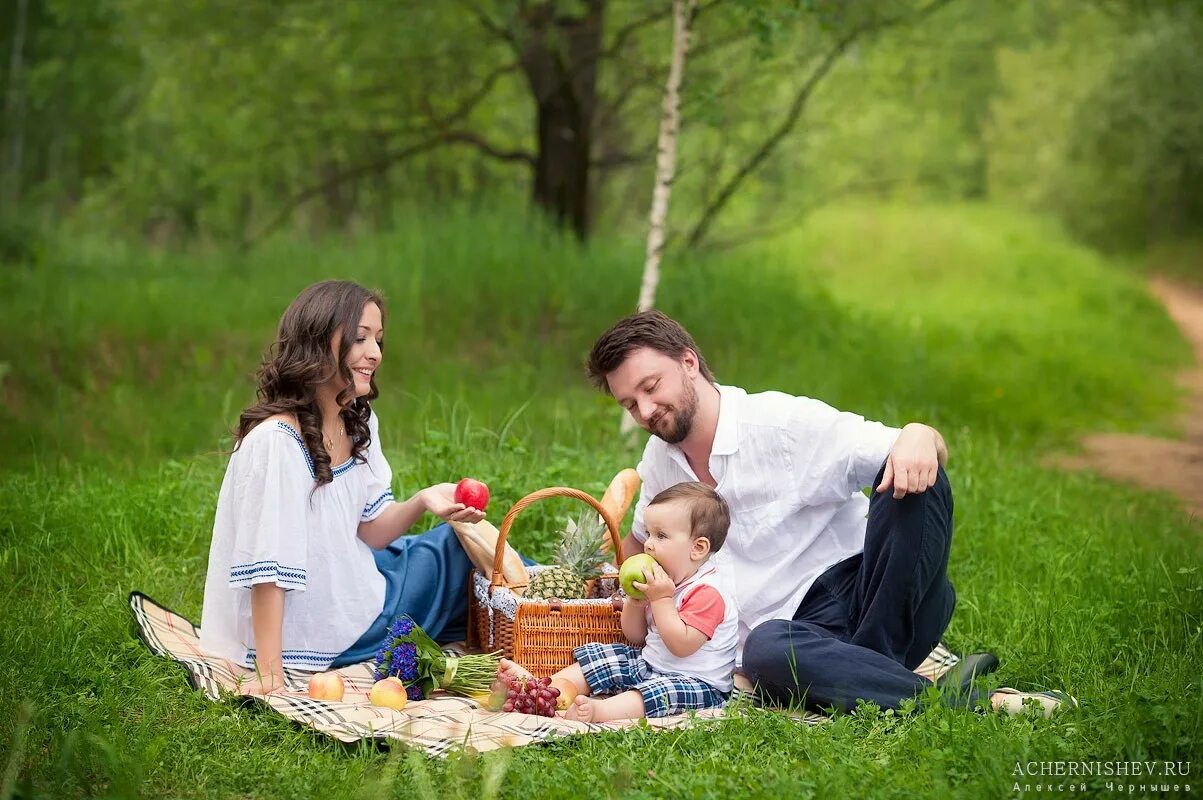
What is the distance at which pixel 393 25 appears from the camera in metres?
10.3

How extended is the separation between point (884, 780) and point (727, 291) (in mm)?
7883

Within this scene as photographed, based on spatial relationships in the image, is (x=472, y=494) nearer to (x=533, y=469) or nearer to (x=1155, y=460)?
(x=533, y=469)

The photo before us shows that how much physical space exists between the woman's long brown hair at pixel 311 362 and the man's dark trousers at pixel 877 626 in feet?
5.37

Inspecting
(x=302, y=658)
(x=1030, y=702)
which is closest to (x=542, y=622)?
(x=302, y=658)

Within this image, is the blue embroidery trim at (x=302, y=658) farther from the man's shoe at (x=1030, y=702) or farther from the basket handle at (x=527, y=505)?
the man's shoe at (x=1030, y=702)

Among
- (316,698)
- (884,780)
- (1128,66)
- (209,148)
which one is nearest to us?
(884,780)

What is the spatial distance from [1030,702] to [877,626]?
52 centimetres

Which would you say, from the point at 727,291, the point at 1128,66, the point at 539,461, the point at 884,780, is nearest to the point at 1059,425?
the point at 727,291

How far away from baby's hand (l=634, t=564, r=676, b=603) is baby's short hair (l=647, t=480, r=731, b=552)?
0.20m

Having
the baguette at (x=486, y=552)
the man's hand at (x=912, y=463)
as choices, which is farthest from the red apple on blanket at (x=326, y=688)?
the man's hand at (x=912, y=463)

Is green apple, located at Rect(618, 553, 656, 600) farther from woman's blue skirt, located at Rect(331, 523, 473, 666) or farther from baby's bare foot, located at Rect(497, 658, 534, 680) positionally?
woman's blue skirt, located at Rect(331, 523, 473, 666)

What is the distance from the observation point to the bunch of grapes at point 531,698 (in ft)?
12.8

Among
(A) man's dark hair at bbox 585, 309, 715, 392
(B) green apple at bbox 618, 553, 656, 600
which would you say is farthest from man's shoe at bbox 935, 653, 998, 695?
(A) man's dark hair at bbox 585, 309, 715, 392

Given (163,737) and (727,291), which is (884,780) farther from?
(727,291)
